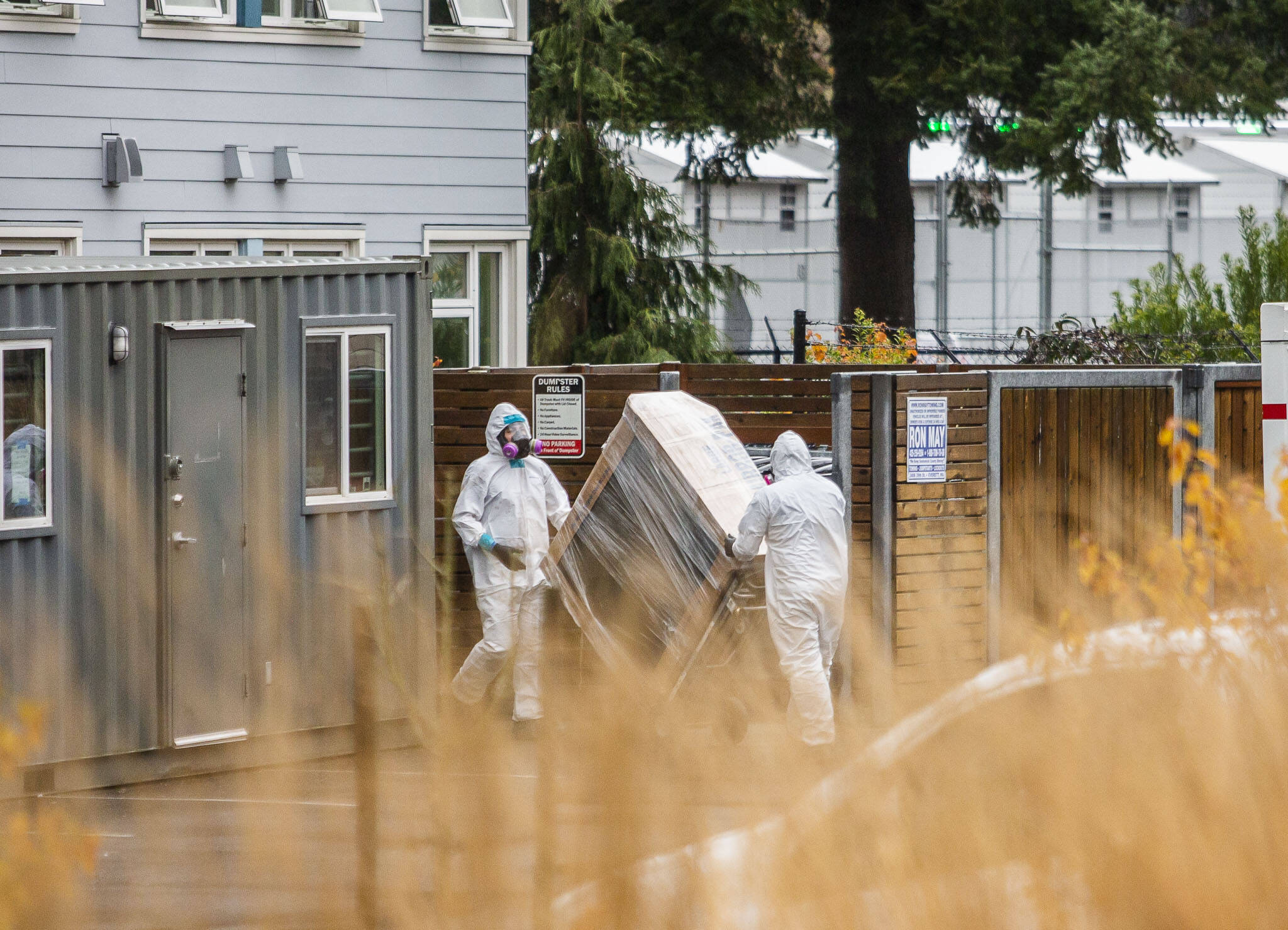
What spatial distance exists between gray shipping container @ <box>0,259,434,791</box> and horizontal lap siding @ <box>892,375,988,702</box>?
9.47 feet

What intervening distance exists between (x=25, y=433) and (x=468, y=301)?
729cm

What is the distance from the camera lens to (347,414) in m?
9.43

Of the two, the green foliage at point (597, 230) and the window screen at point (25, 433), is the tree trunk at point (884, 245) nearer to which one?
the green foliage at point (597, 230)

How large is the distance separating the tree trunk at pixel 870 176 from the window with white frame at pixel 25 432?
46.5 ft

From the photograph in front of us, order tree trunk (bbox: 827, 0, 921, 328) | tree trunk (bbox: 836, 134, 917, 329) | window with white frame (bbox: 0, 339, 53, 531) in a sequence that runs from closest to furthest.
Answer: window with white frame (bbox: 0, 339, 53, 531) → tree trunk (bbox: 827, 0, 921, 328) → tree trunk (bbox: 836, 134, 917, 329)

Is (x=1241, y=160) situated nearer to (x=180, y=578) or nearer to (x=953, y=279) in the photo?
(x=953, y=279)

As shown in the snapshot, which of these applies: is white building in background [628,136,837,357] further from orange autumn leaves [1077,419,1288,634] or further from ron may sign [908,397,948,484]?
orange autumn leaves [1077,419,1288,634]

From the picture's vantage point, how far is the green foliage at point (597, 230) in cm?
1786

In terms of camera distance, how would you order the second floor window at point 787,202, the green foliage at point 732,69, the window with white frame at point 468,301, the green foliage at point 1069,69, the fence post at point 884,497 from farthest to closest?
1. the second floor window at point 787,202
2. the green foliage at point 732,69
3. the green foliage at point 1069,69
4. the window with white frame at point 468,301
5. the fence post at point 884,497

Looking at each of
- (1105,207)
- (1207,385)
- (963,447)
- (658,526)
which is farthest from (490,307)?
(1105,207)

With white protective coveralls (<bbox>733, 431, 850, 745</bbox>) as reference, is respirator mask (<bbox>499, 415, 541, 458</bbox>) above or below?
above

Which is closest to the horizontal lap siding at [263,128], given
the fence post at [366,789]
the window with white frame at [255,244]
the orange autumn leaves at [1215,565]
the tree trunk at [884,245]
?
the window with white frame at [255,244]

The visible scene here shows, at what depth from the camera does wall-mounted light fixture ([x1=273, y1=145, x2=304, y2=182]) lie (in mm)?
14203

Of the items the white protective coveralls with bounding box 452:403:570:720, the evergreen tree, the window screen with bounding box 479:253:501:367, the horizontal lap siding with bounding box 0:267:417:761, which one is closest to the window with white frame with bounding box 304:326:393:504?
the horizontal lap siding with bounding box 0:267:417:761
